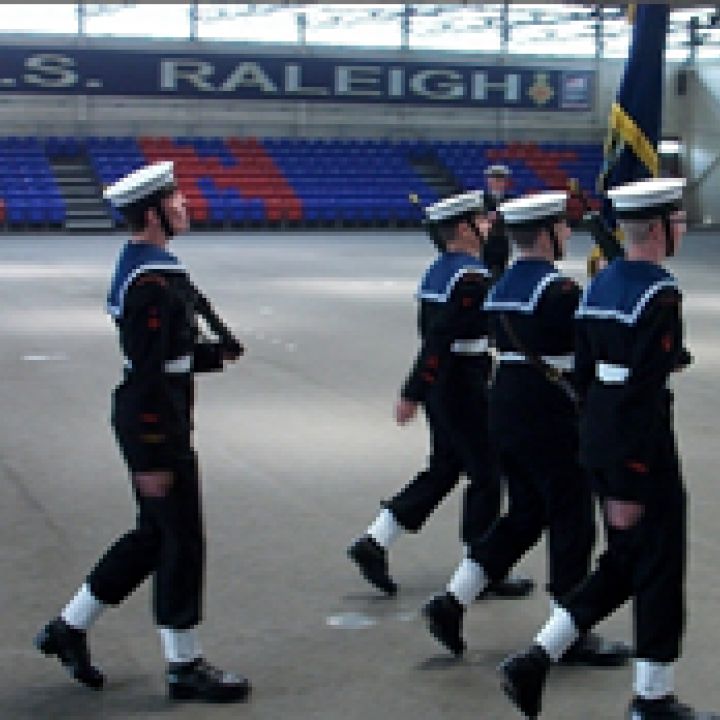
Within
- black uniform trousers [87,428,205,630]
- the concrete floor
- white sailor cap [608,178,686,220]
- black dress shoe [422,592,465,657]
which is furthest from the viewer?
black dress shoe [422,592,465,657]

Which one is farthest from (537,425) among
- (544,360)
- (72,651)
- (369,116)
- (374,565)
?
(369,116)

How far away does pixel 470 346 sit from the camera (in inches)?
219

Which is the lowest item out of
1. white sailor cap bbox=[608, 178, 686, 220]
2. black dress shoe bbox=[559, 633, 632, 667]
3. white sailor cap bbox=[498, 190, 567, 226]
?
black dress shoe bbox=[559, 633, 632, 667]

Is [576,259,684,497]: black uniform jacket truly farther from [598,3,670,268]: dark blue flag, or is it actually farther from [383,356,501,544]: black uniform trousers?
[598,3,670,268]: dark blue flag

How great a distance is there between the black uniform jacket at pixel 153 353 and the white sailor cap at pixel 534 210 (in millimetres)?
1102

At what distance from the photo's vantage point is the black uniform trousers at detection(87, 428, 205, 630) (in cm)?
457

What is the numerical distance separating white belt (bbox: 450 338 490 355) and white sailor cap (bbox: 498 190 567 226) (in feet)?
2.45

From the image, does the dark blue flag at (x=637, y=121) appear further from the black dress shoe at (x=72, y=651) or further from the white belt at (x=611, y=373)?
the black dress shoe at (x=72, y=651)

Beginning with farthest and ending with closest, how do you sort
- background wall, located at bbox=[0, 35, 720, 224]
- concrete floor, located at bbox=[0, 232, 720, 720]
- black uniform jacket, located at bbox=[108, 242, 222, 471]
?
1. background wall, located at bbox=[0, 35, 720, 224]
2. concrete floor, located at bbox=[0, 232, 720, 720]
3. black uniform jacket, located at bbox=[108, 242, 222, 471]

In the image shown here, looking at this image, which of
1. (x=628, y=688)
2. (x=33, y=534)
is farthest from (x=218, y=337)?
(x=33, y=534)

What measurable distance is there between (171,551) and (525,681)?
3.81 feet

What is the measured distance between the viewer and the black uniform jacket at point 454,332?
215 inches

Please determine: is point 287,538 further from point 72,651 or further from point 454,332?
point 72,651

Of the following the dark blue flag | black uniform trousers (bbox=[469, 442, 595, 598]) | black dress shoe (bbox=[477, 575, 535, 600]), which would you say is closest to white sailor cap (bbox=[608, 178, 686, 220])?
black uniform trousers (bbox=[469, 442, 595, 598])
